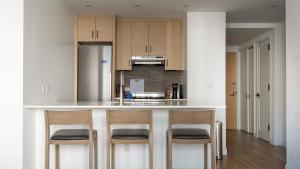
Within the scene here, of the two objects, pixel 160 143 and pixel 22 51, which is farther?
pixel 160 143

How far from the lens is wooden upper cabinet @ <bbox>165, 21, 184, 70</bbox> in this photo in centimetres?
569

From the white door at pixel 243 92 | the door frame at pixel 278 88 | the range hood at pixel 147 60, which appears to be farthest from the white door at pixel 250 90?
the range hood at pixel 147 60

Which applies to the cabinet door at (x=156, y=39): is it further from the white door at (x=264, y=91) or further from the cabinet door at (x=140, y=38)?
the white door at (x=264, y=91)

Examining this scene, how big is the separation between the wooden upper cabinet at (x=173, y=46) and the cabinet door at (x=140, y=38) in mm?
414

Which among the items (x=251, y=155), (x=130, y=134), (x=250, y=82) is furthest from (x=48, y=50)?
(x=250, y=82)

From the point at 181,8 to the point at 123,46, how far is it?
4.57 feet

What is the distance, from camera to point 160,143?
340cm

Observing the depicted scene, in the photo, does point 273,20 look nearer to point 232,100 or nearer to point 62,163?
point 232,100

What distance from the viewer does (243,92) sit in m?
8.30

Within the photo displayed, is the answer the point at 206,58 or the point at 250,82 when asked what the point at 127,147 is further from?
the point at 250,82

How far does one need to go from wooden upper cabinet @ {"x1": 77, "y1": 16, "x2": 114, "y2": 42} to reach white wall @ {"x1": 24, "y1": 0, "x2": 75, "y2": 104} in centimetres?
20

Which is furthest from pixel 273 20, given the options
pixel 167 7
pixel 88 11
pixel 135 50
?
pixel 88 11

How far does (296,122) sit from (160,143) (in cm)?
168

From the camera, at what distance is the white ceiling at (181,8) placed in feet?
14.8
